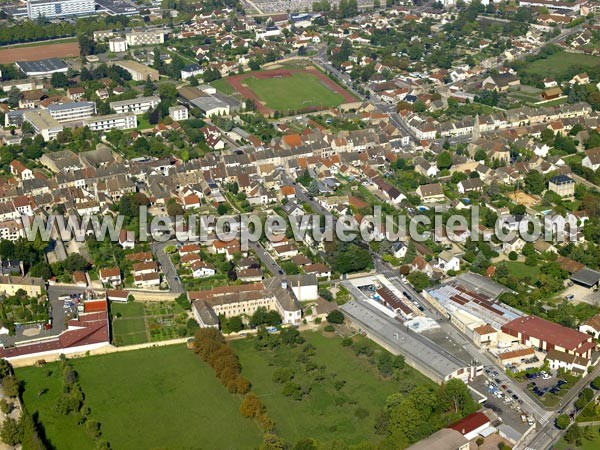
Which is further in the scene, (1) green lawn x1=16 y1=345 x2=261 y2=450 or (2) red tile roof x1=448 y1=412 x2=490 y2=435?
(1) green lawn x1=16 y1=345 x2=261 y2=450

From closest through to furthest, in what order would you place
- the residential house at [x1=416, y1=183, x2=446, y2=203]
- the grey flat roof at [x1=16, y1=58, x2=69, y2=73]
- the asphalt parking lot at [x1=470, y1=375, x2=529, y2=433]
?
the asphalt parking lot at [x1=470, y1=375, x2=529, y2=433] < the residential house at [x1=416, y1=183, x2=446, y2=203] < the grey flat roof at [x1=16, y1=58, x2=69, y2=73]

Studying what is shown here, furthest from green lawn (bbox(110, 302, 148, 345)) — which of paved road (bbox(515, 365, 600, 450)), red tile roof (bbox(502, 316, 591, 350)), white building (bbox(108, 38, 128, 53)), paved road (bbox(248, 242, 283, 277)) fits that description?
white building (bbox(108, 38, 128, 53))

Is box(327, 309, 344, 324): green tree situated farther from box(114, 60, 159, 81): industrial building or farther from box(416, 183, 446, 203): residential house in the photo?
box(114, 60, 159, 81): industrial building

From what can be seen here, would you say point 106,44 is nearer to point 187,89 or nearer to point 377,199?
point 187,89

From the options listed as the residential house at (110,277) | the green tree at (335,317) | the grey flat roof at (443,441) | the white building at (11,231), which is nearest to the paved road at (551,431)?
the grey flat roof at (443,441)

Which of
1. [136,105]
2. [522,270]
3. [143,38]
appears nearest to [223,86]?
[136,105]

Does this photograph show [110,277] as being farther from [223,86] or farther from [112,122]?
[223,86]
